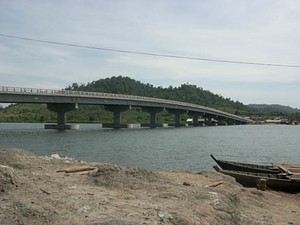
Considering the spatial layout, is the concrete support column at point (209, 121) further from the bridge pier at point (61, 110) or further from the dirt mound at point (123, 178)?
the dirt mound at point (123, 178)

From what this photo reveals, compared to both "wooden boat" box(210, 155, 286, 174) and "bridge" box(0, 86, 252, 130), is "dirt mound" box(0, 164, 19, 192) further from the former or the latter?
"bridge" box(0, 86, 252, 130)

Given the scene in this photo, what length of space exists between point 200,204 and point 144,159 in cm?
2562

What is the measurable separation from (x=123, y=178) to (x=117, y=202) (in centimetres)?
266

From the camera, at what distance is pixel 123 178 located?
42.5 feet

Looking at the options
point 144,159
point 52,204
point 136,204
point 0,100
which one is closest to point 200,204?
point 136,204

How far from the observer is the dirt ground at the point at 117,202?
888cm

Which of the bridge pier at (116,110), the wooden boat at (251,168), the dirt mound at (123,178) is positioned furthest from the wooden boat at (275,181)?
the bridge pier at (116,110)

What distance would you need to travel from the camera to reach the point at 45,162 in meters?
17.4

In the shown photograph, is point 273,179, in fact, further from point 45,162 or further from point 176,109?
point 176,109

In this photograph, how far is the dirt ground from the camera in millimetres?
Result: 8875

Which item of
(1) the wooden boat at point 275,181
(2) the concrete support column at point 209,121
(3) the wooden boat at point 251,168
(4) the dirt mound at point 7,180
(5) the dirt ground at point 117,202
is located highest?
(2) the concrete support column at point 209,121

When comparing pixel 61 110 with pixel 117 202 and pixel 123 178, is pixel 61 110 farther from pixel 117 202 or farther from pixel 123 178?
pixel 117 202

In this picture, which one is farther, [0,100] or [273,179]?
[0,100]

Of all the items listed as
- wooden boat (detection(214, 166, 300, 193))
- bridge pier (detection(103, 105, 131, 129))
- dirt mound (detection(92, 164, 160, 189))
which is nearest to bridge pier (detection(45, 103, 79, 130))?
bridge pier (detection(103, 105, 131, 129))
